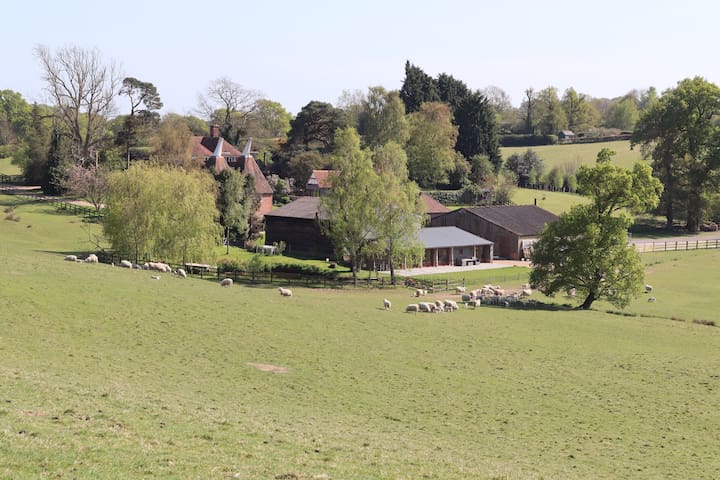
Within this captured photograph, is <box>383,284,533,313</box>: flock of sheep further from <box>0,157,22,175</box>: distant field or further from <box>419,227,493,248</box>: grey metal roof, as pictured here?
<box>0,157,22,175</box>: distant field

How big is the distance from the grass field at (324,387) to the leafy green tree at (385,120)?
69.1 meters

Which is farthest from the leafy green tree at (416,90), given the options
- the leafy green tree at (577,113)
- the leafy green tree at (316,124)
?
the leafy green tree at (577,113)

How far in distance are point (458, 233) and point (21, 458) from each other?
202ft

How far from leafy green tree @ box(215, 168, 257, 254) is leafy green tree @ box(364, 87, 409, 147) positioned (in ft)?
127

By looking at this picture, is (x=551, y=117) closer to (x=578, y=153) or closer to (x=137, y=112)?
(x=578, y=153)

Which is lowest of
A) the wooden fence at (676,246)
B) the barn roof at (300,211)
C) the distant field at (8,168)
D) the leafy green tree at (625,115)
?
the wooden fence at (676,246)

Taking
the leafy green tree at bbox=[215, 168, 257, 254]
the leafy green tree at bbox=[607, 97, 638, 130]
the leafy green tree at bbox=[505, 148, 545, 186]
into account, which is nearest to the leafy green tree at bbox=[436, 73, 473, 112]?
the leafy green tree at bbox=[505, 148, 545, 186]

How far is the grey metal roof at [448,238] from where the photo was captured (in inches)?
2734

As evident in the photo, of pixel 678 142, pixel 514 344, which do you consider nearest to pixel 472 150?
pixel 678 142

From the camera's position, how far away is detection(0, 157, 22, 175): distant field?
125m

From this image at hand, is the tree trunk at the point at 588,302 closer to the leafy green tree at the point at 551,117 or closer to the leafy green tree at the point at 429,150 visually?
the leafy green tree at the point at 429,150

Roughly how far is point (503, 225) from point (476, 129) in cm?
5061

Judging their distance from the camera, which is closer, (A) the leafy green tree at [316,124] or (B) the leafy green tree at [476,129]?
(A) the leafy green tree at [316,124]

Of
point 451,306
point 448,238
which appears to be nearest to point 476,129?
point 448,238
